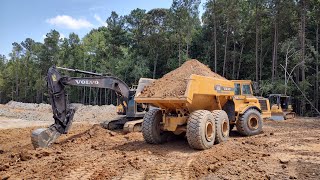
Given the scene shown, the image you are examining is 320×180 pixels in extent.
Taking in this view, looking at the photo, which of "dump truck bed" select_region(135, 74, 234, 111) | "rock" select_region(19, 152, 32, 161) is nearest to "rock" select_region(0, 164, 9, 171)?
"rock" select_region(19, 152, 32, 161)

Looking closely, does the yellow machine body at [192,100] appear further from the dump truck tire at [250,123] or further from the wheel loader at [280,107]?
the wheel loader at [280,107]

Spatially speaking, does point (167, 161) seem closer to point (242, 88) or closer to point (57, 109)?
point (57, 109)

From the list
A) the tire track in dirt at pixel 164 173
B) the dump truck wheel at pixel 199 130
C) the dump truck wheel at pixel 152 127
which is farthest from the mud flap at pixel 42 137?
the dump truck wheel at pixel 199 130

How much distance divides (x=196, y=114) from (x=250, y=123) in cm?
427

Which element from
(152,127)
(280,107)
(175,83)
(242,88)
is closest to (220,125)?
(175,83)

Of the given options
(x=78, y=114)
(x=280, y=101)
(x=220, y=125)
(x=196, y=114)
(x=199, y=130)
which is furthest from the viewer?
(x=78, y=114)

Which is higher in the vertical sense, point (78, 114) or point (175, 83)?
point (175, 83)

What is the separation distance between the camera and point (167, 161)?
748 cm

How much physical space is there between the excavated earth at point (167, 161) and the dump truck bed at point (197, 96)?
1262 millimetres

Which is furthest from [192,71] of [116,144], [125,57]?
[125,57]

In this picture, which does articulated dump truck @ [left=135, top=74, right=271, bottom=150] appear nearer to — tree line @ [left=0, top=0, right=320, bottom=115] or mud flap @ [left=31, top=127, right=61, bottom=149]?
mud flap @ [left=31, top=127, right=61, bottom=149]

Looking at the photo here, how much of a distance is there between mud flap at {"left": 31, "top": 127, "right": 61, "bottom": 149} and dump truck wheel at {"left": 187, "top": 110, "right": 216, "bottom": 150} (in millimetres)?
4303

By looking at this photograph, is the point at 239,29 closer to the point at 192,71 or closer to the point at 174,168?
the point at 192,71

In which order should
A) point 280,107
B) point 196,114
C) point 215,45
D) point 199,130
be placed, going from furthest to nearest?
1. point 215,45
2. point 280,107
3. point 196,114
4. point 199,130
